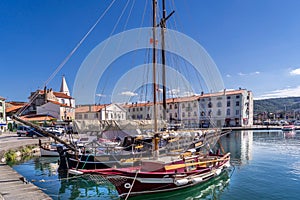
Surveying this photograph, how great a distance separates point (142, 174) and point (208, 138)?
43.2 ft

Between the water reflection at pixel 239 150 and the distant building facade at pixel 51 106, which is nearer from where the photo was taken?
the water reflection at pixel 239 150

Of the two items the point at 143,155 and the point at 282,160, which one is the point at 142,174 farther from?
the point at 282,160

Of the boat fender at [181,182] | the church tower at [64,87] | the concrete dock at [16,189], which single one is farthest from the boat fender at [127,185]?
the church tower at [64,87]

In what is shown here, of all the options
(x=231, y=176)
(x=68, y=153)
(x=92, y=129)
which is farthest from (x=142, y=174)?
(x=231, y=176)

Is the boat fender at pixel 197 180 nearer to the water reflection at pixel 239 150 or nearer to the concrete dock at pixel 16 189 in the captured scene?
the concrete dock at pixel 16 189

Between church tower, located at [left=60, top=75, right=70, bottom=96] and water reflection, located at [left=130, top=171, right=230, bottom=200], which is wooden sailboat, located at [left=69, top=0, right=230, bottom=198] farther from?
church tower, located at [left=60, top=75, right=70, bottom=96]

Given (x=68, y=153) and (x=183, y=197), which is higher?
(x=68, y=153)

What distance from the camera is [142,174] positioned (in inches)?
405

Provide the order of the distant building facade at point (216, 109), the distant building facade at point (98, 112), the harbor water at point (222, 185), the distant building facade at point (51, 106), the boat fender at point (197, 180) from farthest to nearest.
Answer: the distant building facade at point (216, 109), the distant building facade at point (98, 112), the distant building facade at point (51, 106), the boat fender at point (197, 180), the harbor water at point (222, 185)

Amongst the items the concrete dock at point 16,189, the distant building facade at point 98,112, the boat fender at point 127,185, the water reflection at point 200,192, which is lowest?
the water reflection at point 200,192

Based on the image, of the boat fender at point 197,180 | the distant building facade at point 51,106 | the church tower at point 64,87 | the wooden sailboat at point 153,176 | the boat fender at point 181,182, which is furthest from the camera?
the church tower at point 64,87

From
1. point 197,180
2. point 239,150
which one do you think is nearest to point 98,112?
point 239,150

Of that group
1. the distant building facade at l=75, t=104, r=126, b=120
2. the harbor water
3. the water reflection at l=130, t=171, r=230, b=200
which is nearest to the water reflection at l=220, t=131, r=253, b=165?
the harbor water

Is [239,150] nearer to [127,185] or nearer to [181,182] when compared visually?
[181,182]
